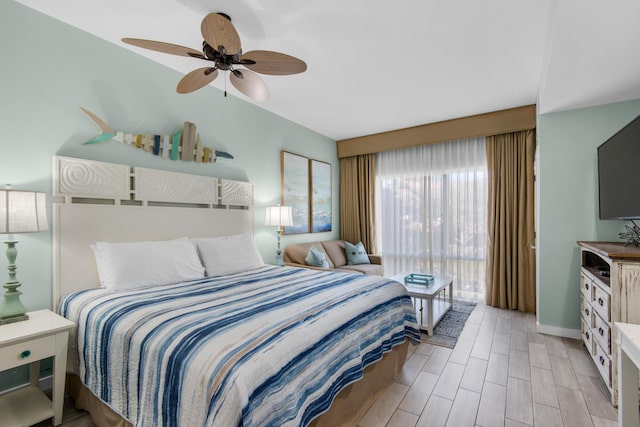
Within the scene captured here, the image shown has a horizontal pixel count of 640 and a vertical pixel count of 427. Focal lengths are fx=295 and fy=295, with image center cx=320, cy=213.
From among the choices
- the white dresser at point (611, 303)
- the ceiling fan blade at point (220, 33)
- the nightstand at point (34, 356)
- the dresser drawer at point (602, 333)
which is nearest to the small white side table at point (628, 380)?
the white dresser at point (611, 303)

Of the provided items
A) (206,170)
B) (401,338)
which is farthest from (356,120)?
(401,338)

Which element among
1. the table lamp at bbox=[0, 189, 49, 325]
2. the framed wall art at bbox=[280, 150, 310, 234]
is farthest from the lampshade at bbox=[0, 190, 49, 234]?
the framed wall art at bbox=[280, 150, 310, 234]

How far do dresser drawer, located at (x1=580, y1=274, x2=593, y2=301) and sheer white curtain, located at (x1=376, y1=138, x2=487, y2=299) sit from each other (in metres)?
1.49

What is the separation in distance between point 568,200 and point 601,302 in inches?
45.3

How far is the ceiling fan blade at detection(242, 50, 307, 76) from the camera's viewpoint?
1874mm

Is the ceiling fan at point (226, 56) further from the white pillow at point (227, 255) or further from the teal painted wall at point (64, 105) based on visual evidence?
the white pillow at point (227, 255)

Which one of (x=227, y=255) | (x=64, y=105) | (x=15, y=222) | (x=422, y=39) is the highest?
(x=422, y=39)

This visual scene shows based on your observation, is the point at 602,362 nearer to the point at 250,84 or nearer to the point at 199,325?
the point at 199,325

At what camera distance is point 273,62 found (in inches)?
77.0

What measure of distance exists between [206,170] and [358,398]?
2556 mm

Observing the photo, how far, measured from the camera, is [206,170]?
3.17 meters

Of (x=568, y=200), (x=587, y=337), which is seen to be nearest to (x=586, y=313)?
(x=587, y=337)

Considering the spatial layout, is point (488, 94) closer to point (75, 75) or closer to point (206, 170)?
point (206, 170)

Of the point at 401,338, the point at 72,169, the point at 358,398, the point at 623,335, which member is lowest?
the point at 358,398
